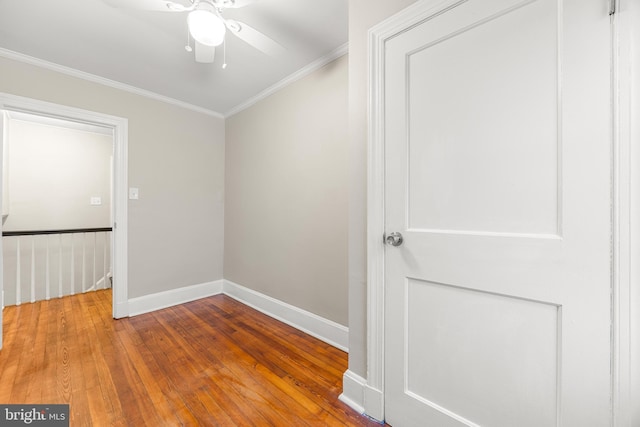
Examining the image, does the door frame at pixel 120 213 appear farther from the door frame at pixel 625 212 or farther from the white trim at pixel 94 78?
the door frame at pixel 625 212

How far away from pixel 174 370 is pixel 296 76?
2.55 meters

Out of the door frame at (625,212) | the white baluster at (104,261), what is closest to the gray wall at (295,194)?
the door frame at (625,212)

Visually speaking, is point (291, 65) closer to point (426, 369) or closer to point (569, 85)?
point (569, 85)

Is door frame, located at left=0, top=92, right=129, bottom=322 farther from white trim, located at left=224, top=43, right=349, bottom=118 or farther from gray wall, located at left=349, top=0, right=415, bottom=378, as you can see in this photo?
gray wall, located at left=349, top=0, right=415, bottom=378

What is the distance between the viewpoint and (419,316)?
48.1 inches

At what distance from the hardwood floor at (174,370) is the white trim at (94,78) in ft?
7.54

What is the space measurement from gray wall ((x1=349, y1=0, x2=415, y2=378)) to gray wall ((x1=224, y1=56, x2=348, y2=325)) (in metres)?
0.58

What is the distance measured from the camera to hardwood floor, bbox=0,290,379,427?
1.39m

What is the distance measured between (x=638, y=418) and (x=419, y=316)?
0.67m

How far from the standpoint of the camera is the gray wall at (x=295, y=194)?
212 centimetres

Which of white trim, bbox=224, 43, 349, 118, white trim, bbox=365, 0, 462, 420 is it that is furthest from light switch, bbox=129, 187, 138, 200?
white trim, bbox=365, 0, 462, 420

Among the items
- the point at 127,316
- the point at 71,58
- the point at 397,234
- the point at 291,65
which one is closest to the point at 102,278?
the point at 127,316

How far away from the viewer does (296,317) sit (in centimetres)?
243

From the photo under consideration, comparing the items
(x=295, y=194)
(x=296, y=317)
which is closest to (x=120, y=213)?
(x=295, y=194)
